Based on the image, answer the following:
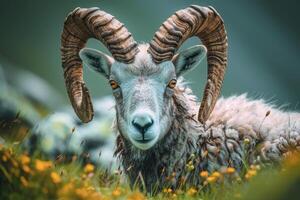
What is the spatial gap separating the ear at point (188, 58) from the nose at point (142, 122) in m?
1.38

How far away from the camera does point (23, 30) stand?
152 feet

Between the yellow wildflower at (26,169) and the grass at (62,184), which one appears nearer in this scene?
the grass at (62,184)

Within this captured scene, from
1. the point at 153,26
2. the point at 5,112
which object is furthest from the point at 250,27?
the point at 5,112

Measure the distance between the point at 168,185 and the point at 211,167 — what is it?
91 cm

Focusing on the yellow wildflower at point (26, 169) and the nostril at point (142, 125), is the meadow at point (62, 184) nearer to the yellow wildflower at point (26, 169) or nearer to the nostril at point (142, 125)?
the yellow wildflower at point (26, 169)

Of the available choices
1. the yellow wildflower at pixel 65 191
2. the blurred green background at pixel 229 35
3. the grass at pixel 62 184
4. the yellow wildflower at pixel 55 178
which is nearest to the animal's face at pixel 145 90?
the grass at pixel 62 184

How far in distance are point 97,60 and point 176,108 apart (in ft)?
3.84

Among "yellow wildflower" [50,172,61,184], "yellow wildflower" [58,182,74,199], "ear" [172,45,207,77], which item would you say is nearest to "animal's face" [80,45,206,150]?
"ear" [172,45,207,77]

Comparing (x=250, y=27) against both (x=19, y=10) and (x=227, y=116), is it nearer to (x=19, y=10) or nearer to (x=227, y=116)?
(x=19, y=10)

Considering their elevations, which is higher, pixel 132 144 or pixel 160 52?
pixel 160 52

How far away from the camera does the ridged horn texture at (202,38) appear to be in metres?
9.31

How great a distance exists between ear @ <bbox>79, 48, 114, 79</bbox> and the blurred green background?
76.5ft

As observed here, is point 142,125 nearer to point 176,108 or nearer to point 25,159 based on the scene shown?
point 176,108

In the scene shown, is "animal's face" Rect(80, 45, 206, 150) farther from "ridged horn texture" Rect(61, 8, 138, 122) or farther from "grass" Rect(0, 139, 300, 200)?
"grass" Rect(0, 139, 300, 200)
